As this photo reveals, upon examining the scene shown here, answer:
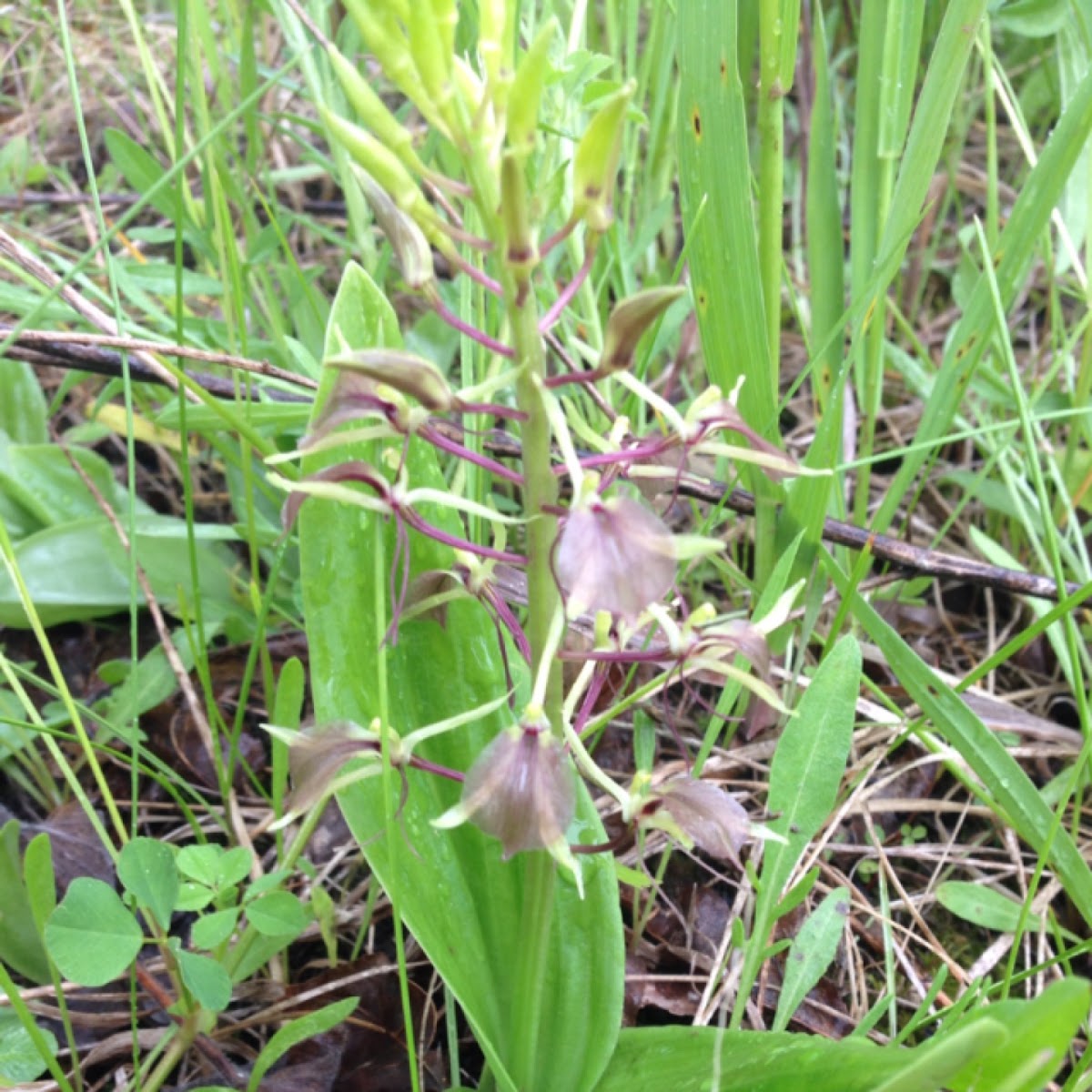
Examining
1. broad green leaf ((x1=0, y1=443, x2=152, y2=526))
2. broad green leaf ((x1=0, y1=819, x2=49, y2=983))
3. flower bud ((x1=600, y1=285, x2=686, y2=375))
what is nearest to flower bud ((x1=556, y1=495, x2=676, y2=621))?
flower bud ((x1=600, y1=285, x2=686, y2=375))

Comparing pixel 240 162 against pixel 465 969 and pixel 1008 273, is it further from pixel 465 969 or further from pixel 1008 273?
pixel 465 969

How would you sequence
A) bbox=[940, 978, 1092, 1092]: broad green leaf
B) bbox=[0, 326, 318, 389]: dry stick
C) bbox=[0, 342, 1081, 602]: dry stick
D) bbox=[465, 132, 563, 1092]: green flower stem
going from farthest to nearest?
1. bbox=[0, 342, 1081, 602]: dry stick
2. bbox=[0, 326, 318, 389]: dry stick
3. bbox=[465, 132, 563, 1092]: green flower stem
4. bbox=[940, 978, 1092, 1092]: broad green leaf

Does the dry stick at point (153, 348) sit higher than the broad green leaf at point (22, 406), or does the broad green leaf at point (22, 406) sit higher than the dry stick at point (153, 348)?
the dry stick at point (153, 348)

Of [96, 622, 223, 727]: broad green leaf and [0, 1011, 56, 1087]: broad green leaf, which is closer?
[0, 1011, 56, 1087]: broad green leaf

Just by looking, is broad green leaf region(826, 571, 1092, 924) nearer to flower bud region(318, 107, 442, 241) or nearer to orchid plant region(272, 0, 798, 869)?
orchid plant region(272, 0, 798, 869)

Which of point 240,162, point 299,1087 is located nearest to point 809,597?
point 299,1087

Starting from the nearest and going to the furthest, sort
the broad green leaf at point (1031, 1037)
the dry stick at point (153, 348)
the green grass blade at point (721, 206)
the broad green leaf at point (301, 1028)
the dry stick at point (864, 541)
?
the broad green leaf at point (1031, 1037)
the broad green leaf at point (301, 1028)
the dry stick at point (153, 348)
the green grass blade at point (721, 206)
the dry stick at point (864, 541)

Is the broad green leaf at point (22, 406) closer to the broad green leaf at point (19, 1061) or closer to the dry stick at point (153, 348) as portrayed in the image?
the dry stick at point (153, 348)

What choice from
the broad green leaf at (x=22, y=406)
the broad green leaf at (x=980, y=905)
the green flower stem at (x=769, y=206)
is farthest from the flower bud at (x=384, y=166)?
the broad green leaf at (x=22, y=406)
